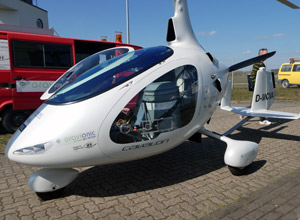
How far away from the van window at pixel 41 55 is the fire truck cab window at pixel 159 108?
477cm

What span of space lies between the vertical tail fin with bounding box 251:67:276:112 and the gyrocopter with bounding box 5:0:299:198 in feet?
5.19

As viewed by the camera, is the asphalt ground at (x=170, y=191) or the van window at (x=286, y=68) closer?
the asphalt ground at (x=170, y=191)

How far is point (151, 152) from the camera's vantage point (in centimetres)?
289

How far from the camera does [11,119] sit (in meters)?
6.25

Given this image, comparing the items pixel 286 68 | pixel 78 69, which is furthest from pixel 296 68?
pixel 78 69

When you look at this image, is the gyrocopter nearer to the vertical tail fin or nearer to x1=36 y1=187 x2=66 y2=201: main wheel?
x1=36 y1=187 x2=66 y2=201: main wheel

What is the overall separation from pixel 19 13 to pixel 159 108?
45.4 ft

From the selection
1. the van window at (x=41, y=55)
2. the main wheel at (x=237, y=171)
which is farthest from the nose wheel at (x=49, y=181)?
the van window at (x=41, y=55)

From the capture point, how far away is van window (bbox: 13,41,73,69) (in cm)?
600

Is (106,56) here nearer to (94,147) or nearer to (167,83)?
(167,83)

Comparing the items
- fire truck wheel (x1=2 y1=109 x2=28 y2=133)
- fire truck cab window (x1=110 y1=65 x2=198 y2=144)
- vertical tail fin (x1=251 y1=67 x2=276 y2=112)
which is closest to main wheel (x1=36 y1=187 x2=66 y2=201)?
fire truck cab window (x1=110 y1=65 x2=198 y2=144)

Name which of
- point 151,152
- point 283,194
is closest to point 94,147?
point 151,152

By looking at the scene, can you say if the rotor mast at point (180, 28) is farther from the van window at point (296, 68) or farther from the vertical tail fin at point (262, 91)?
the van window at point (296, 68)

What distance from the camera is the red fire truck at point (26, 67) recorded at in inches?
230
